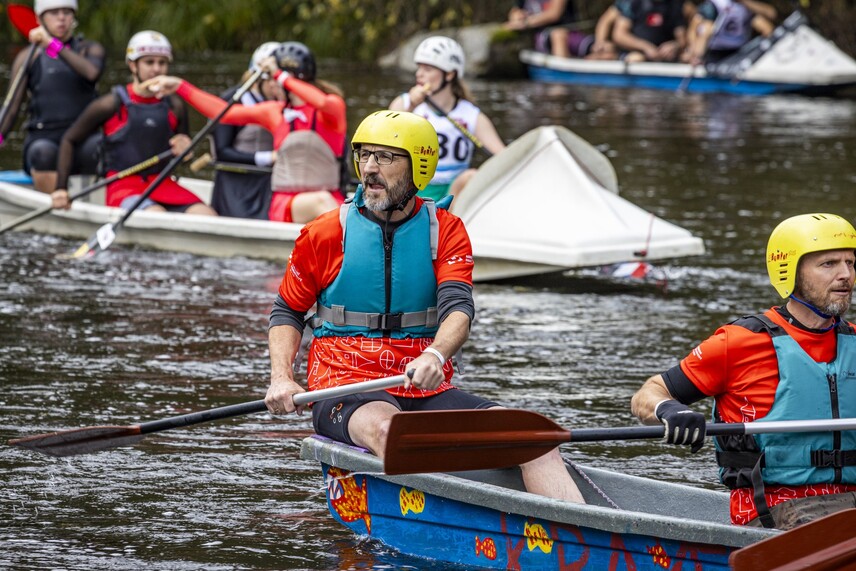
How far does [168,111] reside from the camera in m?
10.8

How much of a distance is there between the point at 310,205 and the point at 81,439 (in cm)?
453

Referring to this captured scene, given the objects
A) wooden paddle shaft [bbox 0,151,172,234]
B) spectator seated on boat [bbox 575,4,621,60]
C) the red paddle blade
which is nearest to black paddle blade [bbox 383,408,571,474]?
wooden paddle shaft [bbox 0,151,172,234]

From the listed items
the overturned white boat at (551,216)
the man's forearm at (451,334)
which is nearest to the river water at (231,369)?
the overturned white boat at (551,216)

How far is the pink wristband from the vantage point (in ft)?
36.0

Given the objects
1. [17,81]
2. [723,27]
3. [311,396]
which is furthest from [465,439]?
[723,27]

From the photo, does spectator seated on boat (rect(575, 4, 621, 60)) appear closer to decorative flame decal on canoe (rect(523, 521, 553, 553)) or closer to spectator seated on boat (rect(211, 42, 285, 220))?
spectator seated on boat (rect(211, 42, 285, 220))

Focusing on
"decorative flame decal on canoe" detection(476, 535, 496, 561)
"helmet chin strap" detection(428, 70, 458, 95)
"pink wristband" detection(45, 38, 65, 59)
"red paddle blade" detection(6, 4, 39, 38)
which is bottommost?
"decorative flame decal on canoe" detection(476, 535, 496, 561)

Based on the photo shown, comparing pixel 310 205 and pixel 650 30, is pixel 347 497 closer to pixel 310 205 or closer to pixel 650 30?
Answer: pixel 310 205

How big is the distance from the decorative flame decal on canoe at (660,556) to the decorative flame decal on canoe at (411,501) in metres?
0.84

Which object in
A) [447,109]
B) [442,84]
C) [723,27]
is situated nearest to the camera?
[442,84]

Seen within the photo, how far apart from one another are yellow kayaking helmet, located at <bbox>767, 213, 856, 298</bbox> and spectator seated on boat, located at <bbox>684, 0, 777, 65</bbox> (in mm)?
17695

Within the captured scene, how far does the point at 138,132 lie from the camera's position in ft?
35.0

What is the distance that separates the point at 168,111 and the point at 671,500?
6.29m

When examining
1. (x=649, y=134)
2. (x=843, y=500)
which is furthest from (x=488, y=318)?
(x=649, y=134)
